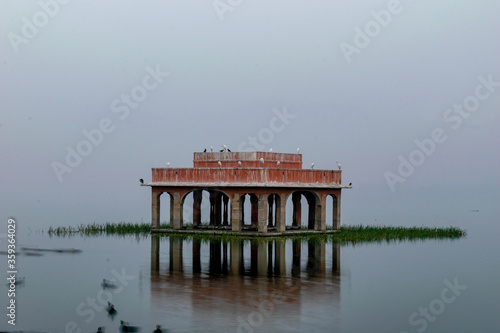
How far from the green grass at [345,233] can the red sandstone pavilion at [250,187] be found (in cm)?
169

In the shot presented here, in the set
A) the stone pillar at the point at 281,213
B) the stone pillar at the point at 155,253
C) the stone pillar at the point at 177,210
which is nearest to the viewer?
the stone pillar at the point at 155,253

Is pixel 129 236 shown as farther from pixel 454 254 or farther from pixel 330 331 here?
pixel 330 331

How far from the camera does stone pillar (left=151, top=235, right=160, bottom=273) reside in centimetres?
3953

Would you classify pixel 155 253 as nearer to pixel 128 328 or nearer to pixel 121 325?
pixel 121 325

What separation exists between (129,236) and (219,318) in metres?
28.1

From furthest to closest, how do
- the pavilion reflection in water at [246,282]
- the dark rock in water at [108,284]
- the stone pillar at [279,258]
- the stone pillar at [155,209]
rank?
the stone pillar at [155,209], the stone pillar at [279,258], the dark rock in water at [108,284], the pavilion reflection in water at [246,282]

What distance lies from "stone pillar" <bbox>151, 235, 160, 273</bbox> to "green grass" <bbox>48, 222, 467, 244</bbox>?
2394mm

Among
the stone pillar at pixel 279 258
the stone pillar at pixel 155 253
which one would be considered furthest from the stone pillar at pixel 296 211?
the stone pillar at pixel 155 253

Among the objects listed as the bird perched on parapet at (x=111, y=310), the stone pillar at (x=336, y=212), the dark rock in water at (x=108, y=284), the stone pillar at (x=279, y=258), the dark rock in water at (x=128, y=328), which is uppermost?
the stone pillar at (x=336, y=212)

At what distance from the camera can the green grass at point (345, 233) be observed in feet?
175

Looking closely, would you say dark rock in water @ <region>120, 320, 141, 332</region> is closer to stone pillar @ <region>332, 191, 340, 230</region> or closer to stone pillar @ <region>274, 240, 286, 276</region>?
stone pillar @ <region>274, 240, 286, 276</region>

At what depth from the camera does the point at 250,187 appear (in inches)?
2069

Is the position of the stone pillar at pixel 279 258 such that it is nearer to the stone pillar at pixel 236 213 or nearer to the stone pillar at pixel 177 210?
the stone pillar at pixel 236 213

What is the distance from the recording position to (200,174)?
179 feet
